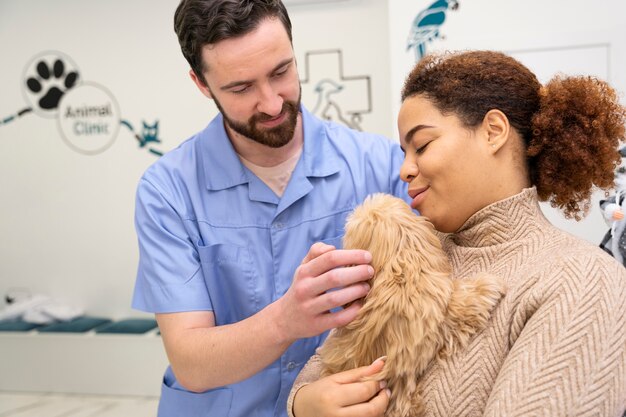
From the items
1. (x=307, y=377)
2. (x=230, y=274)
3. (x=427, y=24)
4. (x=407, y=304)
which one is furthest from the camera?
(x=427, y=24)

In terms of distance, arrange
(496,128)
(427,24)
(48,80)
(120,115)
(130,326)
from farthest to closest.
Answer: (48,80)
(120,115)
(130,326)
(427,24)
(496,128)

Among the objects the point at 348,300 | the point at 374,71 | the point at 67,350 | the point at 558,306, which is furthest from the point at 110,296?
the point at 558,306

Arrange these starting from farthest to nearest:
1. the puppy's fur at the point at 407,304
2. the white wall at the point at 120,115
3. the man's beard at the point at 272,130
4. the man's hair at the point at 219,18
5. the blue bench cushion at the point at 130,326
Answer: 1. the blue bench cushion at the point at 130,326
2. the white wall at the point at 120,115
3. the man's beard at the point at 272,130
4. the man's hair at the point at 219,18
5. the puppy's fur at the point at 407,304

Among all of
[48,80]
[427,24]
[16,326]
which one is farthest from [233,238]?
[48,80]

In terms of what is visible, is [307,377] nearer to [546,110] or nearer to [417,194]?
[417,194]

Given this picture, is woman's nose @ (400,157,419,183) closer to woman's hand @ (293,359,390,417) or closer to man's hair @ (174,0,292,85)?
woman's hand @ (293,359,390,417)

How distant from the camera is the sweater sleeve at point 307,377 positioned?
1.43 m

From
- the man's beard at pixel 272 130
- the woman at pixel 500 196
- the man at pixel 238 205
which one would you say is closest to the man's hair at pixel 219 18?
the man at pixel 238 205

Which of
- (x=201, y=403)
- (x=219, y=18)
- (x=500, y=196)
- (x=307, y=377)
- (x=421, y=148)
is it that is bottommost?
(x=201, y=403)

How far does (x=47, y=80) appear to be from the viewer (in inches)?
192

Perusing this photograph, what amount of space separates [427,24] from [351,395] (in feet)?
7.66

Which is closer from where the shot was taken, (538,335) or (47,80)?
(538,335)

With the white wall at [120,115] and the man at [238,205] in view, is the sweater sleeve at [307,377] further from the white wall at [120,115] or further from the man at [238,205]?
the white wall at [120,115]

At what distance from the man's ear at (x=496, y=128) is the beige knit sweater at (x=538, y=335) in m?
0.12
